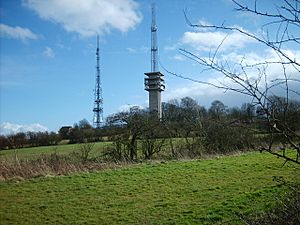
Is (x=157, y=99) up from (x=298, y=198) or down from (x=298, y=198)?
up

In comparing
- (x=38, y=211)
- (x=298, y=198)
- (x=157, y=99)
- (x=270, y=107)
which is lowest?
(x=38, y=211)

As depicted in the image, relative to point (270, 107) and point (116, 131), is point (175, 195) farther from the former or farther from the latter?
point (116, 131)

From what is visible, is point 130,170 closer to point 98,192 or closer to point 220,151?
point 98,192

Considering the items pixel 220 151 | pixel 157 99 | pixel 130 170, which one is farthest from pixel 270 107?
pixel 157 99

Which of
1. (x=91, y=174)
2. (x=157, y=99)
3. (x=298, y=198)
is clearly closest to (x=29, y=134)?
(x=157, y=99)

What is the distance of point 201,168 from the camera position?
1572cm

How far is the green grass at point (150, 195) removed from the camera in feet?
28.1

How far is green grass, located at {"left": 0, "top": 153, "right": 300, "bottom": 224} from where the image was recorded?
28.1 ft

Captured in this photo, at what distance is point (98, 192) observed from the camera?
40.2ft

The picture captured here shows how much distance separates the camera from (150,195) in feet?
37.4

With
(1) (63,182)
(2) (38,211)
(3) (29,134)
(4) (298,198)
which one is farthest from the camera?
(3) (29,134)

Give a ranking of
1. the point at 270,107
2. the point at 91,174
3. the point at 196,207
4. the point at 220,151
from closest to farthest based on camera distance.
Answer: the point at 270,107 → the point at 196,207 → the point at 91,174 → the point at 220,151

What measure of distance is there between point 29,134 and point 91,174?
2158 centimetres

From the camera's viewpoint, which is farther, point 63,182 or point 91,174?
point 91,174
